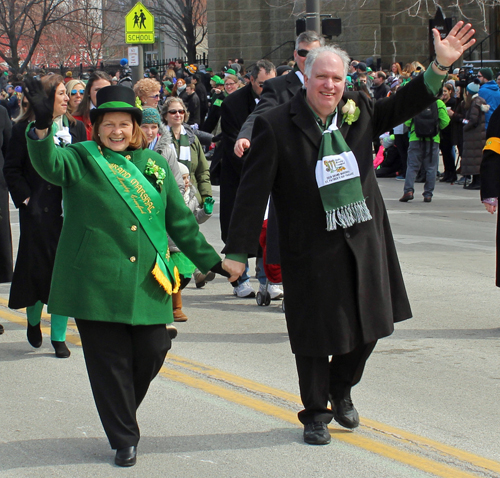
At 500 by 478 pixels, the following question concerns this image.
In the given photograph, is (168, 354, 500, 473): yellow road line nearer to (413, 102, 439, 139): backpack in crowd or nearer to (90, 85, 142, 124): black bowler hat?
(90, 85, 142, 124): black bowler hat

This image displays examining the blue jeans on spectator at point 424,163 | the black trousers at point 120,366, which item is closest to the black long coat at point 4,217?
the black trousers at point 120,366

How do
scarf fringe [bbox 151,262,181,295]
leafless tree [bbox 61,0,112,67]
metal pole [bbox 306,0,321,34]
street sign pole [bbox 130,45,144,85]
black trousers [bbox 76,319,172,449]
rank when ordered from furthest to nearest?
1. leafless tree [bbox 61,0,112,67]
2. street sign pole [bbox 130,45,144,85]
3. metal pole [bbox 306,0,321,34]
4. scarf fringe [bbox 151,262,181,295]
5. black trousers [bbox 76,319,172,449]

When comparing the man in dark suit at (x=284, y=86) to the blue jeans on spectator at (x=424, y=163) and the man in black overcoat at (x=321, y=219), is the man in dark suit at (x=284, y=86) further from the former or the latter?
the blue jeans on spectator at (x=424, y=163)

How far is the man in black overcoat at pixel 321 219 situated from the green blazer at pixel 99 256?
430mm

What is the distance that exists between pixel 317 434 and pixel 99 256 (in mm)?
1408

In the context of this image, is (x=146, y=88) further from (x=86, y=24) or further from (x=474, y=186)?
(x=86, y=24)

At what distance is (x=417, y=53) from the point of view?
1231 inches

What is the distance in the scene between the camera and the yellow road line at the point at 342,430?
427 cm

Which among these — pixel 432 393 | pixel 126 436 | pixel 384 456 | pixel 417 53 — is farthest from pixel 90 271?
pixel 417 53

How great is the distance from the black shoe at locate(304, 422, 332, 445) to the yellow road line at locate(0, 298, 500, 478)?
0.44 ft

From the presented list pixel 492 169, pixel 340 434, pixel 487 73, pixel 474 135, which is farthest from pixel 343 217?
pixel 487 73

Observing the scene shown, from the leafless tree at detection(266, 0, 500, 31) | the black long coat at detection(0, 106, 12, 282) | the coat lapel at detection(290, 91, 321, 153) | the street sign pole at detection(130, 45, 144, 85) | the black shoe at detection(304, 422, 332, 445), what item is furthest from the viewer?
the leafless tree at detection(266, 0, 500, 31)

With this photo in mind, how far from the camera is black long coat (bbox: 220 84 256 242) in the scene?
823 cm

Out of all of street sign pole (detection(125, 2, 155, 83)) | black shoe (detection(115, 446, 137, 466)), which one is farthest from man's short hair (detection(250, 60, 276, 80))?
street sign pole (detection(125, 2, 155, 83))
